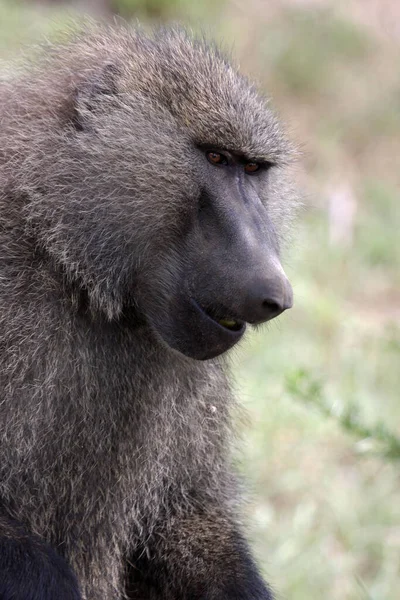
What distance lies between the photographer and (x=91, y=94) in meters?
2.94

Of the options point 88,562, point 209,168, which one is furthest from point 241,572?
point 209,168

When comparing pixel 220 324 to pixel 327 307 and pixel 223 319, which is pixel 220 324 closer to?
Answer: pixel 223 319

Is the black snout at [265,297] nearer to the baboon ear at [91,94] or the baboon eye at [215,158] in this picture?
the baboon eye at [215,158]

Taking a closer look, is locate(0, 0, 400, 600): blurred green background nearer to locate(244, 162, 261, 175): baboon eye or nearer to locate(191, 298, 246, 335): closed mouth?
locate(244, 162, 261, 175): baboon eye

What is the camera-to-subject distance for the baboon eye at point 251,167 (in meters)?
2.97

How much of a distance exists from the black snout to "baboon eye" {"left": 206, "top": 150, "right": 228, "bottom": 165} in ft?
1.40

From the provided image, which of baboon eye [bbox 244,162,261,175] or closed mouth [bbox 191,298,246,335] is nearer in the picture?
closed mouth [bbox 191,298,246,335]

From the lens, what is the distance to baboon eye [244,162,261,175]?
2.97 m

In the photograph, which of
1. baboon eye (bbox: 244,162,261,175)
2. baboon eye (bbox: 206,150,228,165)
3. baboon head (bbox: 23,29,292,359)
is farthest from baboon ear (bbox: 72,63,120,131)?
baboon eye (bbox: 244,162,261,175)

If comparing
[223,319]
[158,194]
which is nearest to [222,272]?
[223,319]

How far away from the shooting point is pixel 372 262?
324 inches

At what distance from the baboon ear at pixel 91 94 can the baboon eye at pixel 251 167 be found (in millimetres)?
416

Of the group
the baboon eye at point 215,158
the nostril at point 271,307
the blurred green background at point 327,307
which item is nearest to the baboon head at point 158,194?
the baboon eye at point 215,158

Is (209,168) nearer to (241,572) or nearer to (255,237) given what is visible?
(255,237)
